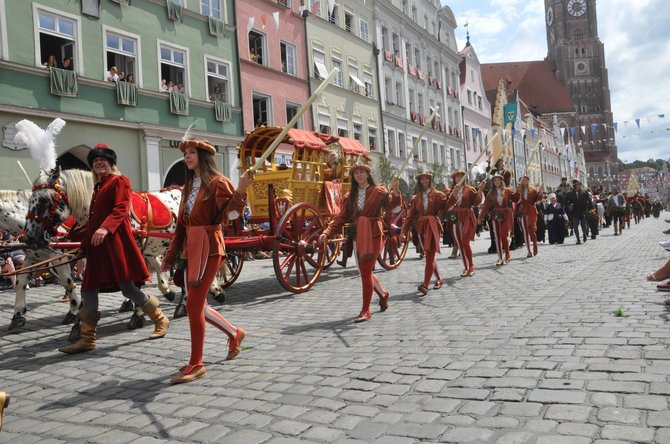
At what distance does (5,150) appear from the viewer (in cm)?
1416

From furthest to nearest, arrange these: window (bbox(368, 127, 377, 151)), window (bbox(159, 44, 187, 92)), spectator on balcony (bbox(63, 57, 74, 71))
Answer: window (bbox(368, 127, 377, 151)) < window (bbox(159, 44, 187, 92)) < spectator on balcony (bbox(63, 57, 74, 71))

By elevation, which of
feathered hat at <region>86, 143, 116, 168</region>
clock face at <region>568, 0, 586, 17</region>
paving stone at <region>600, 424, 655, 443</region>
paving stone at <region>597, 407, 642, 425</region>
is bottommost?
paving stone at <region>600, 424, 655, 443</region>

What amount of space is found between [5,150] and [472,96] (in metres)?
39.5

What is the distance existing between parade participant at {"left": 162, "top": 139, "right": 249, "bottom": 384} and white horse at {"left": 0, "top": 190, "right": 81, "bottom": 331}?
2.86 meters

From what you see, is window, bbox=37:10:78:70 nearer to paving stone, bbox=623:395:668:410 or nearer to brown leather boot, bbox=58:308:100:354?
brown leather boot, bbox=58:308:100:354

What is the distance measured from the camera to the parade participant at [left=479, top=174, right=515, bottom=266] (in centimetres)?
1178

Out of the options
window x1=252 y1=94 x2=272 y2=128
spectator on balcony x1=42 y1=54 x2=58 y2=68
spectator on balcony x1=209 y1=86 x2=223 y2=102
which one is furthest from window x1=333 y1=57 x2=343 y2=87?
spectator on balcony x1=42 y1=54 x2=58 y2=68

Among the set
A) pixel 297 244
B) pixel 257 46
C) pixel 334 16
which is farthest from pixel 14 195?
pixel 334 16

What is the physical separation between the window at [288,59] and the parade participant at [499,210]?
14261 mm

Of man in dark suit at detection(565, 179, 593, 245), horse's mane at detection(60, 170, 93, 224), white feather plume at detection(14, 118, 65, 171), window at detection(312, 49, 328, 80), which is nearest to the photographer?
horse's mane at detection(60, 170, 93, 224)

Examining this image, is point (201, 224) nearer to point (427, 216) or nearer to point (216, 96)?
point (427, 216)

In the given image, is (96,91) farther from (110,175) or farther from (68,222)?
(110,175)

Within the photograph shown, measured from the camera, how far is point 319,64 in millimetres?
26156

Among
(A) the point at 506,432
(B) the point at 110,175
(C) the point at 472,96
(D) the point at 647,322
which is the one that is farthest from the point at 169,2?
(C) the point at 472,96
